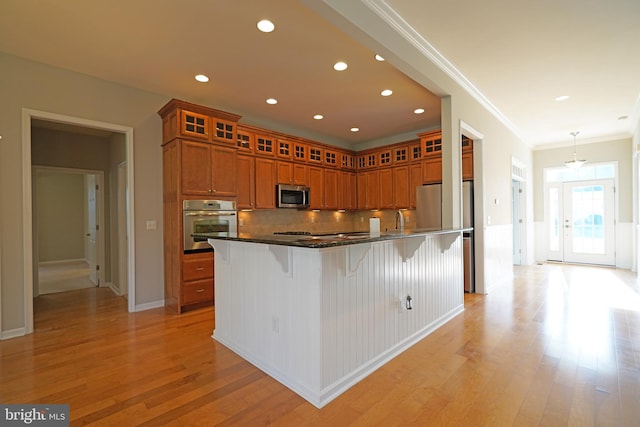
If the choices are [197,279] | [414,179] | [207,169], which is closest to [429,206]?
[414,179]

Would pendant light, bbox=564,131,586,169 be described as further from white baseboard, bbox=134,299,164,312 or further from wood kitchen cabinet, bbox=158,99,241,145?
white baseboard, bbox=134,299,164,312

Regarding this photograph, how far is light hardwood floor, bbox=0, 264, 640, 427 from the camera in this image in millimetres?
1842

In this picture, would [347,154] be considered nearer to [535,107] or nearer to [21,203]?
[535,107]

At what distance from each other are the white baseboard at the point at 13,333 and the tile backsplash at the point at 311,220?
2.84 meters

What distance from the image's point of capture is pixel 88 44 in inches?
119

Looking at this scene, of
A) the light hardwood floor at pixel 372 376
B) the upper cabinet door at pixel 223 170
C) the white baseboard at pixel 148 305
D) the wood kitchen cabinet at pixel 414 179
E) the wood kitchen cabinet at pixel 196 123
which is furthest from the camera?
the wood kitchen cabinet at pixel 414 179

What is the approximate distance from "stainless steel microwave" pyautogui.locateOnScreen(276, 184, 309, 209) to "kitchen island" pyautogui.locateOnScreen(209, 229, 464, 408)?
2.54 meters

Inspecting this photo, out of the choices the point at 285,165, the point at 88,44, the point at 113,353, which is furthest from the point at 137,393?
the point at 285,165

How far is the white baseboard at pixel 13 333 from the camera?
122 inches

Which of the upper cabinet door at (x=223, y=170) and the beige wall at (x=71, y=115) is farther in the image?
the upper cabinet door at (x=223, y=170)

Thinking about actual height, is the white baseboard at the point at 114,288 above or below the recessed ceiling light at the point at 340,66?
below

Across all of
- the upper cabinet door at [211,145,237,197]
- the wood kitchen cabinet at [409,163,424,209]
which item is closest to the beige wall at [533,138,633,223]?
the wood kitchen cabinet at [409,163,424,209]

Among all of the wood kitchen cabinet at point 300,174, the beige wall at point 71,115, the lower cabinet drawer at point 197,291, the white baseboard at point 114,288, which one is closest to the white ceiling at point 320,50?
the beige wall at point 71,115

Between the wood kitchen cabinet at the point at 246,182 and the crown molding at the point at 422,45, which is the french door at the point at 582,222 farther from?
the wood kitchen cabinet at the point at 246,182
